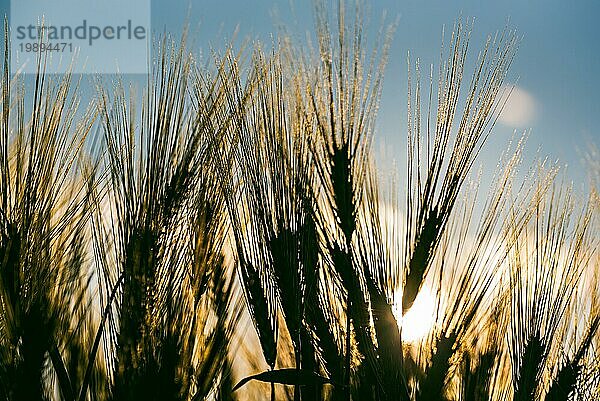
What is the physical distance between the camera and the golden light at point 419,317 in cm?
86

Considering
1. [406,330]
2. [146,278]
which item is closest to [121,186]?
[146,278]

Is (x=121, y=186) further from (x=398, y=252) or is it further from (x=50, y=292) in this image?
(x=398, y=252)

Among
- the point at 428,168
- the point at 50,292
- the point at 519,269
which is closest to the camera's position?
the point at 428,168

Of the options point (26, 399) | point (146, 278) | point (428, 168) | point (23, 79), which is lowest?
point (26, 399)

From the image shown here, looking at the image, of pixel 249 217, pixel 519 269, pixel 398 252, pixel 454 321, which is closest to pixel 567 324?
pixel 519 269

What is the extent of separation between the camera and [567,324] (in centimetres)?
124

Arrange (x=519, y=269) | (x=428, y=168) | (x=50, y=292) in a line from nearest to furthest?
(x=428, y=168) → (x=50, y=292) → (x=519, y=269)

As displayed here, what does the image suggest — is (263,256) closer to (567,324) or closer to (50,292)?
(50,292)

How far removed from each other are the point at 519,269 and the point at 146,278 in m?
0.58

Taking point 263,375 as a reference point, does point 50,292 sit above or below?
above

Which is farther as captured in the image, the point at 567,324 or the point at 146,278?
the point at 567,324

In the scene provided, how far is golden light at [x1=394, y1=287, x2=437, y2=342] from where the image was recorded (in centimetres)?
86

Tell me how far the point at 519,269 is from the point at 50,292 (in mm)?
690

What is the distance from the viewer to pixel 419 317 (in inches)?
35.3
